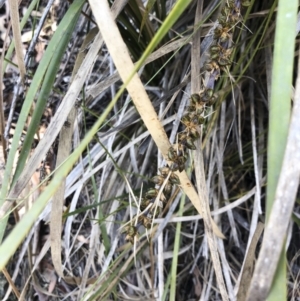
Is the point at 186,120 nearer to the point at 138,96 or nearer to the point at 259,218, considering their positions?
the point at 138,96

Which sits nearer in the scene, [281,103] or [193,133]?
[281,103]

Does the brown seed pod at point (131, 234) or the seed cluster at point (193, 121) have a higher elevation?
the seed cluster at point (193, 121)

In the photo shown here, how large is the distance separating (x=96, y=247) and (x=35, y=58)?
1.58 ft

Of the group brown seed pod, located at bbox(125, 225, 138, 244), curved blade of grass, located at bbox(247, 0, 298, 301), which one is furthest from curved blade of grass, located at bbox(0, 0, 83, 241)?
curved blade of grass, located at bbox(247, 0, 298, 301)

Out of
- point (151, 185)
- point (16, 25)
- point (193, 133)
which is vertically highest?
point (16, 25)

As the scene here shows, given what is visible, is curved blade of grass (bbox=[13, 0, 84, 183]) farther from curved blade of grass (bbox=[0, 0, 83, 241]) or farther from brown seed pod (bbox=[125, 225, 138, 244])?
brown seed pod (bbox=[125, 225, 138, 244])

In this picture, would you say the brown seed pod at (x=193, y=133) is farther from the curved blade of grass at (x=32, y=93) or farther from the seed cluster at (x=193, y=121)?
the curved blade of grass at (x=32, y=93)

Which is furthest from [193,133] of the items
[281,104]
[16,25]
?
[16,25]

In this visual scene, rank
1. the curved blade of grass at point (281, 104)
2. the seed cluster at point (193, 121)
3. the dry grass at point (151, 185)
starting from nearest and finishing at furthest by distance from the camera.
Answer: the curved blade of grass at point (281, 104) → the seed cluster at point (193, 121) → the dry grass at point (151, 185)

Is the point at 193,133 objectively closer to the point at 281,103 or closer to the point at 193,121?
the point at 193,121

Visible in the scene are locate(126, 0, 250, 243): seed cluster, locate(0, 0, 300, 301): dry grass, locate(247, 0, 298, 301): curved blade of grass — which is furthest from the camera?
locate(0, 0, 300, 301): dry grass

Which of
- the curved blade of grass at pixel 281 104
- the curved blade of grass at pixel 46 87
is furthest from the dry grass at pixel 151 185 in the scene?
the curved blade of grass at pixel 281 104

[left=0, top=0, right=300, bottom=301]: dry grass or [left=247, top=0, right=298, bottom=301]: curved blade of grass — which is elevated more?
[left=247, top=0, right=298, bottom=301]: curved blade of grass

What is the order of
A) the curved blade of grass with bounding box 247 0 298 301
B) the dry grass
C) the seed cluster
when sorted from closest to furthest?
1. the curved blade of grass with bounding box 247 0 298 301
2. the seed cluster
3. the dry grass
